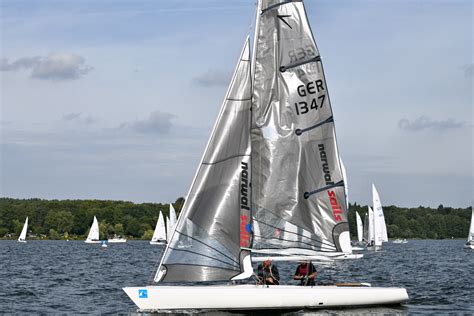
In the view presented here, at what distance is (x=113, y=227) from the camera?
16425cm

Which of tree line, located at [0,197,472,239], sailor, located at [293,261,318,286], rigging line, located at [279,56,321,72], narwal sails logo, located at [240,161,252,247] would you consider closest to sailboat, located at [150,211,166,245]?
tree line, located at [0,197,472,239]

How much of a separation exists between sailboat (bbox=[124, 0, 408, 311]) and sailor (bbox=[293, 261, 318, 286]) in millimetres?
424

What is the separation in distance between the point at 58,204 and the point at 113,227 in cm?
2400

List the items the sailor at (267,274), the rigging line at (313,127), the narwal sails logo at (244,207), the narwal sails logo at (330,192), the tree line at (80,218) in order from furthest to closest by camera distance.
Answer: the tree line at (80,218), the narwal sails logo at (330,192), the rigging line at (313,127), the sailor at (267,274), the narwal sails logo at (244,207)

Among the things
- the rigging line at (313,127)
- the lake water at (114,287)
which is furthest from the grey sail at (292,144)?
the lake water at (114,287)

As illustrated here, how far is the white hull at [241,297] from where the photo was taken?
2620 cm

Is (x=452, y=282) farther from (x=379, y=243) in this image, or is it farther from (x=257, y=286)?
(x=379, y=243)

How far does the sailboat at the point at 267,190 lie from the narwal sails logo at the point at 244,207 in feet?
0.10

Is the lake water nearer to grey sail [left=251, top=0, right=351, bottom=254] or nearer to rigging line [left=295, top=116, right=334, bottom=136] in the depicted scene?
grey sail [left=251, top=0, right=351, bottom=254]

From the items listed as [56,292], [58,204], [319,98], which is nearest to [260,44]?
[319,98]

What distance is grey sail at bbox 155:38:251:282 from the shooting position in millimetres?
27125

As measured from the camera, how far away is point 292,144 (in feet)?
93.1

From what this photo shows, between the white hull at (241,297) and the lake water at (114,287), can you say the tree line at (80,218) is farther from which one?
the white hull at (241,297)

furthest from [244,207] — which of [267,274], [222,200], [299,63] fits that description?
[299,63]
